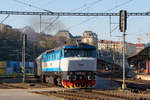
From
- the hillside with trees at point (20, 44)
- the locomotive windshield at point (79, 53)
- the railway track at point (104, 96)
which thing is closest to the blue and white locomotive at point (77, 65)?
the locomotive windshield at point (79, 53)

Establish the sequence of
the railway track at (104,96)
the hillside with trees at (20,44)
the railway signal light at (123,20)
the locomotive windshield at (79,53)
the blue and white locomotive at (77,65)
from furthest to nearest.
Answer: the hillside with trees at (20,44) → the locomotive windshield at (79,53) → the blue and white locomotive at (77,65) → the railway signal light at (123,20) → the railway track at (104,96)

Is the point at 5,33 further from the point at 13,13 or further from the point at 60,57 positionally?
the point at 60,57

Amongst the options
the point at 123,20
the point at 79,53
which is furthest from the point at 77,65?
the point at 123,20

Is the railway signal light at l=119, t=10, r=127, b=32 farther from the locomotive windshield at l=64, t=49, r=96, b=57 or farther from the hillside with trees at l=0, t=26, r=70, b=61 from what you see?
the hillside with trees at l=0, t=26, r=70, b=61

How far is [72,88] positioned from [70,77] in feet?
6.16

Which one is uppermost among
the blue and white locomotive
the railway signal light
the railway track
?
the railway signal light

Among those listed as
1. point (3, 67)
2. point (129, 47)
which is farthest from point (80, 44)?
point (129, 47)

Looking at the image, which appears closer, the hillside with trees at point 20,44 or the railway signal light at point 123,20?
the railway signal light at point 123,20

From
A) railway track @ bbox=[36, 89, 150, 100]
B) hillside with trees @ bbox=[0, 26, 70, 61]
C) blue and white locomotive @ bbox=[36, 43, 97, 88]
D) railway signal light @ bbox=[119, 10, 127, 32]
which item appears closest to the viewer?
railway track @ bbox=[36, 89, 150, 100]

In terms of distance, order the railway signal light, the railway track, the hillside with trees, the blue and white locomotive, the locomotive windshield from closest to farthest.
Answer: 1. the railway track
2. the railway signal light
3. the blue and white locomotive
4. the locomotive windshield
5. the hillside with trees

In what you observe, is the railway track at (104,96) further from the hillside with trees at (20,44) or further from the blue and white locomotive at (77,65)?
the hillside with trees at (20,44)

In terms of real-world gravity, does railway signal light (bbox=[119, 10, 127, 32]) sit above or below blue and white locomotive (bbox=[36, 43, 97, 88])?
above

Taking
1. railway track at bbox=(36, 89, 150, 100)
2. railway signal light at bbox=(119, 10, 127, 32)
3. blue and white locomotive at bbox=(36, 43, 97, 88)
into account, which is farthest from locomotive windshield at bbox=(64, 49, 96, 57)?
railway track at bbox=(36, 89, 150, 100)

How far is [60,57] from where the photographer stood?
77.7 ft
